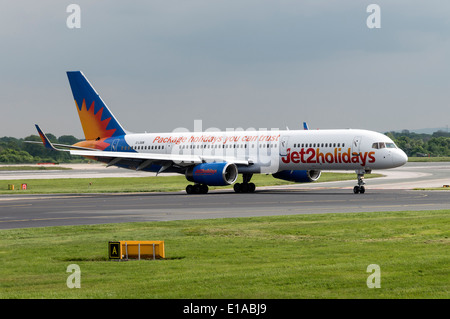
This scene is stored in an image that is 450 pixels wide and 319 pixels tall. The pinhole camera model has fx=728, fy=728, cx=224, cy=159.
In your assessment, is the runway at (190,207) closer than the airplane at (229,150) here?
Yes

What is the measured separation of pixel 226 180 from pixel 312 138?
22.3ft

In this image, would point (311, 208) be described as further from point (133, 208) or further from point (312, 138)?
point (312, 138)

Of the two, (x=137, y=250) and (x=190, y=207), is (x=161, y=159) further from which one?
(x=137, y=250)

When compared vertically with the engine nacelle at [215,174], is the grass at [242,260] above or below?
below

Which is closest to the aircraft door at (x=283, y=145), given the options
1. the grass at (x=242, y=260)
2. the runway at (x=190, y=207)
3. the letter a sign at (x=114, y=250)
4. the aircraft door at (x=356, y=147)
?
the aircraft door at (x=356, y=147)

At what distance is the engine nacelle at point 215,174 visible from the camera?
51438mm

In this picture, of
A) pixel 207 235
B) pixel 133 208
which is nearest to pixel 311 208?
pixel 133 208

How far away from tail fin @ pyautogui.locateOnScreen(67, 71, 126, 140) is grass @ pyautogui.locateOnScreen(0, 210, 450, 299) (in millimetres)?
34971

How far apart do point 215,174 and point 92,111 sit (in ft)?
54.5

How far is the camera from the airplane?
50.0 metres

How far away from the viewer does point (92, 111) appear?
63.0m

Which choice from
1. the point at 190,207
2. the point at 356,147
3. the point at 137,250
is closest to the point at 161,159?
the point at 356,147

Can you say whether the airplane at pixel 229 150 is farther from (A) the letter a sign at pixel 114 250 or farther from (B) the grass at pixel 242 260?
(A) the letter a sign at pixel 114 250

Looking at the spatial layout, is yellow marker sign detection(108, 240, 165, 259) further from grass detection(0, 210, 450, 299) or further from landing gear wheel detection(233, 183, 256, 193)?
landing gear wheel detection(233, 183, 256, 193)
